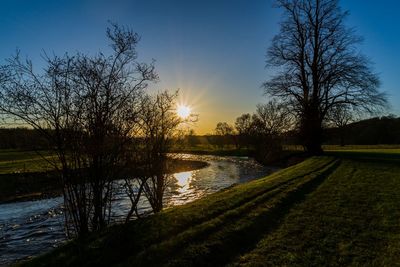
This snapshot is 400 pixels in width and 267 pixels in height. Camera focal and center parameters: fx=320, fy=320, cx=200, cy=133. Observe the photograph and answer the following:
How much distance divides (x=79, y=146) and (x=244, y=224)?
174 inches

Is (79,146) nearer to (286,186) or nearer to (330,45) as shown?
(286,186)

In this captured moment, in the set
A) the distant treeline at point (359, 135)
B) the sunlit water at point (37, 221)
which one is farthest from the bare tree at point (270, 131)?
the sunlit water at point (37, 221)

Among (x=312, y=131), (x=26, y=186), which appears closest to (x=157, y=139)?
(x=26, y=186)

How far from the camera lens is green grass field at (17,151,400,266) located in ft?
19.1

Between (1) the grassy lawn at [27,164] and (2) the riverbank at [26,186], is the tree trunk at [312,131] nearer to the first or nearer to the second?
(2) the riverbank at [26,186]

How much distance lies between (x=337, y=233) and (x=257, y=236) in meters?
1.79

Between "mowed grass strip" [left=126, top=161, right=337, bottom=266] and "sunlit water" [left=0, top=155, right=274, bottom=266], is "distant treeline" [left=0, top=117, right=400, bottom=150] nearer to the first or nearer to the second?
"sunlit water" [left=0, top=155, right=274, bottom=266]

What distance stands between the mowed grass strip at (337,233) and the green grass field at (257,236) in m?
0.02

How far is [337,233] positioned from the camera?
23.3ft

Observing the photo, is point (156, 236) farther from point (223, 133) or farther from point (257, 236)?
point (223, 133)

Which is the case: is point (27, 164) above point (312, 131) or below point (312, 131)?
below

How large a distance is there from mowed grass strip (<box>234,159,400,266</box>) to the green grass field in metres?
0.02

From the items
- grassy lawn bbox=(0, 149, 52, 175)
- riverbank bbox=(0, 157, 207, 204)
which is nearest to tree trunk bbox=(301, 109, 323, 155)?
riverbank bbox=(0, 157, 207, 204)

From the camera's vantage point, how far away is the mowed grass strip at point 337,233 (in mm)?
5738
